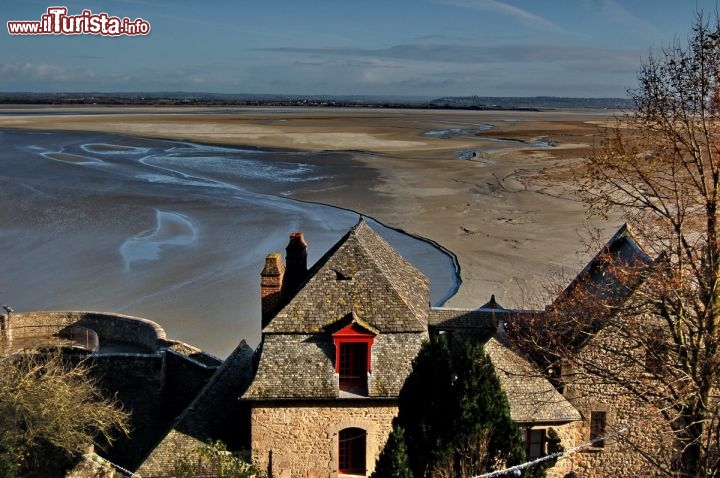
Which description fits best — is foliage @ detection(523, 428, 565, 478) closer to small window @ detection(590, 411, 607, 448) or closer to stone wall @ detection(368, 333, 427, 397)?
small window @ detection(590, 411, 607, 448)

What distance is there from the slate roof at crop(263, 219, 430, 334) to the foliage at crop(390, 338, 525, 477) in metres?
2.02

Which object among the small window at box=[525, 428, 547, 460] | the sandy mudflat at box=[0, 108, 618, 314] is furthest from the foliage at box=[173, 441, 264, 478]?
the sandy mudflat at box=[0, 108, 618, 314]

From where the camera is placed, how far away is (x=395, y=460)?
1455cm

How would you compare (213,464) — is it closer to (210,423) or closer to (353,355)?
(210,423)

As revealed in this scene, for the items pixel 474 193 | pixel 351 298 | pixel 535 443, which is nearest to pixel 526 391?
pixel 535 443

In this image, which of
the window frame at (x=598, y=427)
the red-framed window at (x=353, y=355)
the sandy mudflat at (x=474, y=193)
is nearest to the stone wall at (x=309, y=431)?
the red-framed window at (x=353, y=355)

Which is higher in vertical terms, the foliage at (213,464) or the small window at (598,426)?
the small window at (598,426)

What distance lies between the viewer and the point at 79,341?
86.1ft

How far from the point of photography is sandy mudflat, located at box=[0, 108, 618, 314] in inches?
1564

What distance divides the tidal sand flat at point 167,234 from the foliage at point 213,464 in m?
11.3

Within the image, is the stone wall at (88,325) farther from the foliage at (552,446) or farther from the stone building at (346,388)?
the foliage at (552,446)

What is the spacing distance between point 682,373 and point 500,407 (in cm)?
381

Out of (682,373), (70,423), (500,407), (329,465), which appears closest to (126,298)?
(70,423)

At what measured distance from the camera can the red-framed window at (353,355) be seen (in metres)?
17.1
